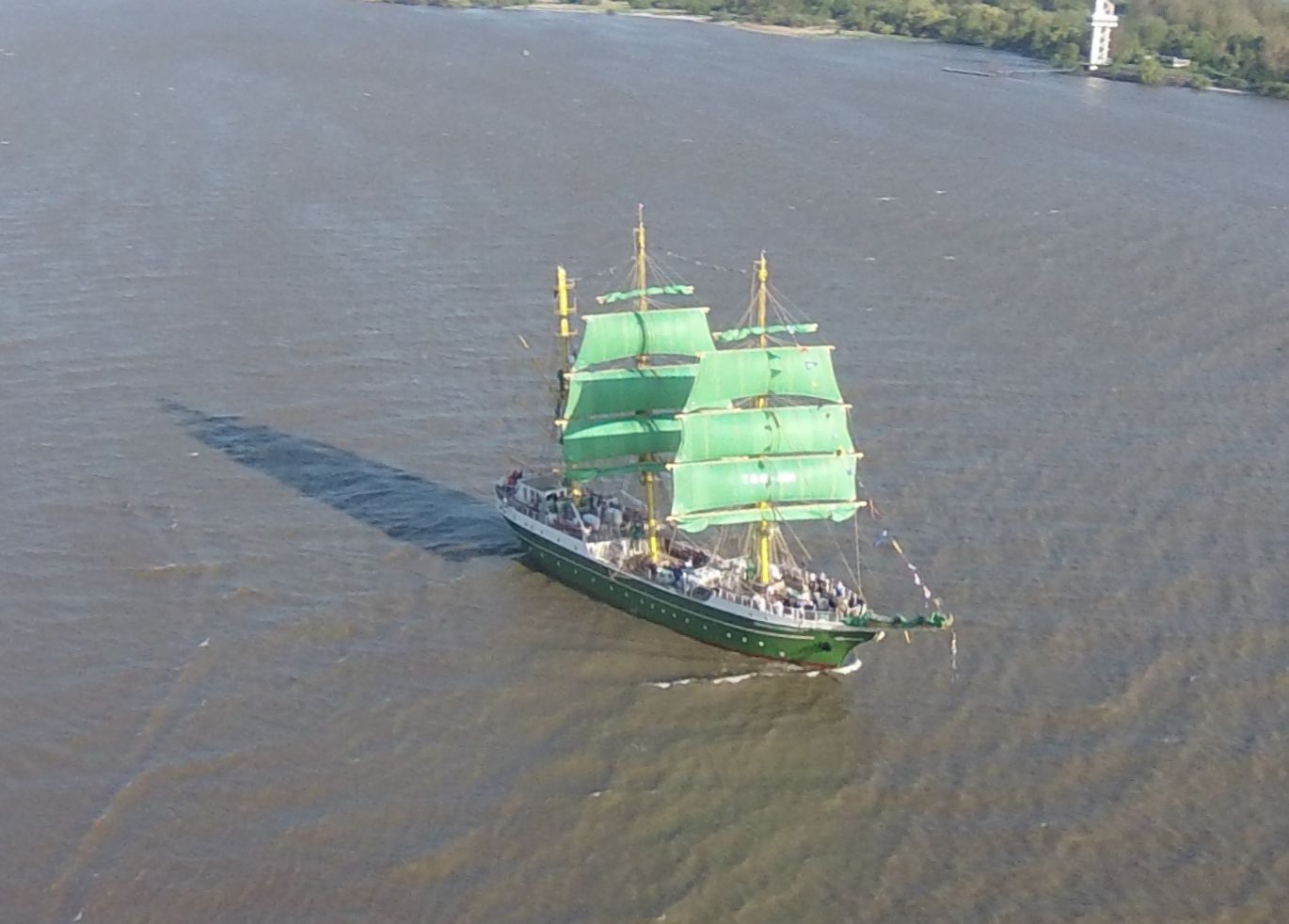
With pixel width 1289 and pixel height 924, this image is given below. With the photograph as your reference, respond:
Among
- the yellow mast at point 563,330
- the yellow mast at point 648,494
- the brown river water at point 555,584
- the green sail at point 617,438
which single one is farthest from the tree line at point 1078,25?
the green sail at point 617,438

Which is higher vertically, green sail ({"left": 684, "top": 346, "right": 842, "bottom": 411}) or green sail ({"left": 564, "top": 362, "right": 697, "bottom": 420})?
green sail ({"left": 684, "top": 346, "right": 842, "bottom": 411})

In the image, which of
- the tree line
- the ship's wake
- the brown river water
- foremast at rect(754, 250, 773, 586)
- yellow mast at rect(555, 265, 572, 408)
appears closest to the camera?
the brown river water

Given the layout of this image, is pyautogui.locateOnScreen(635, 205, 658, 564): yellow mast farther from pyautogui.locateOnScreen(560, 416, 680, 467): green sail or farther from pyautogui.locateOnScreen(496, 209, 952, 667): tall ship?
pyautogui.locateOnScreen(560, 416, 680, 467): green sail

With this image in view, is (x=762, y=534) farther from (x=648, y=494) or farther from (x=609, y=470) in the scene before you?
(x=609, y=470)

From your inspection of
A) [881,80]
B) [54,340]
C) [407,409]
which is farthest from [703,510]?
[881,80]

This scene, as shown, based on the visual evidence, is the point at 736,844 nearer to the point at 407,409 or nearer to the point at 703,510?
the point at 703,510

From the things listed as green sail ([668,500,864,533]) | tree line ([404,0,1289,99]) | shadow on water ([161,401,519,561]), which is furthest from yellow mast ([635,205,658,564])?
tree line ([404,0,1289,99])

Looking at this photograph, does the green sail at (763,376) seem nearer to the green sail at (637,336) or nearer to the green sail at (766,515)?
the green sail at (766,515)

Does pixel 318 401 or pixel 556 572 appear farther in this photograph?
pixel 318 401
